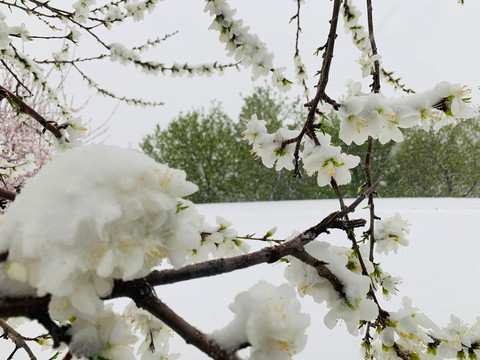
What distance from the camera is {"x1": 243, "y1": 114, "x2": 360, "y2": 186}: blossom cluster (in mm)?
884

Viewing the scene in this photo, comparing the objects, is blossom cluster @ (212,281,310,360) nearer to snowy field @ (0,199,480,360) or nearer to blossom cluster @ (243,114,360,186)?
blossom cluster @ (243,114,360,186)

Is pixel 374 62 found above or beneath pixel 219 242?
above

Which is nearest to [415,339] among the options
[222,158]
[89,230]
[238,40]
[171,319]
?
[171,319]

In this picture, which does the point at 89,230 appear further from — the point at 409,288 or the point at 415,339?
the point at 409,288

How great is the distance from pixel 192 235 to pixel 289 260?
0.37 meters

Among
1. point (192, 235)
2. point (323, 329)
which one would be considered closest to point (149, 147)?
point (323, 329)

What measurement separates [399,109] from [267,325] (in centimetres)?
60

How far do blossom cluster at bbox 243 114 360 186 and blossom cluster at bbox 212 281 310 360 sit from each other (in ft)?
1.78

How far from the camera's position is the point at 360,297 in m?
0.61

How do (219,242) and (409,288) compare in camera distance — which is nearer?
(219,242)

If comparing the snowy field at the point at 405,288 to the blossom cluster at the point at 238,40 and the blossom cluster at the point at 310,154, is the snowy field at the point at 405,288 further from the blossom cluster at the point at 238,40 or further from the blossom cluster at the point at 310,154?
the blossom cluster at the point at 238,40

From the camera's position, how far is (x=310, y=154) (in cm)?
91

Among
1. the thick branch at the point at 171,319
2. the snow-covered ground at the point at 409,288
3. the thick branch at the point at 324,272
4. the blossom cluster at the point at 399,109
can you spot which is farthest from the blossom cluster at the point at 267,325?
the snow-covered ground at the point at 409,288

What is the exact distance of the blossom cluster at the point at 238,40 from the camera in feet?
3.28
